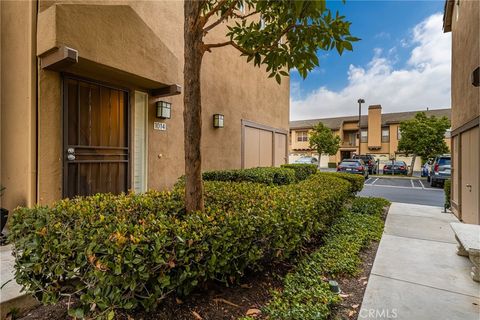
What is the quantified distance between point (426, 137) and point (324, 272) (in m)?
22.0

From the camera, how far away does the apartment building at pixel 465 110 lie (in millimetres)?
5043

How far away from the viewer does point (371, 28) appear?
33.5 ft

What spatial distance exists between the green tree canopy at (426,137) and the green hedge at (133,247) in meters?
22.2

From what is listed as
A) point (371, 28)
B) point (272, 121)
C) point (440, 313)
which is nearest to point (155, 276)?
point (440, 313)

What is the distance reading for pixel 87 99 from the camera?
4.53m

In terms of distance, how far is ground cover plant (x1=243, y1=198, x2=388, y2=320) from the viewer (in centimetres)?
238

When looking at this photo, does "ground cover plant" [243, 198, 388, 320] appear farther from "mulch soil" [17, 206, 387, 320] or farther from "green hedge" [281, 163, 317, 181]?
"green hedge" [281, 163, 317, 181]

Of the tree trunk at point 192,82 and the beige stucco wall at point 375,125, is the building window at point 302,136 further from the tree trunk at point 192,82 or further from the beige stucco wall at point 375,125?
the tree trunk at point 192,82

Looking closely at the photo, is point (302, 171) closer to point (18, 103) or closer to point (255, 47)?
point (255, 47)

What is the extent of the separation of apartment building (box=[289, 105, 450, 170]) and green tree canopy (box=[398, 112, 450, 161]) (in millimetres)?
6656

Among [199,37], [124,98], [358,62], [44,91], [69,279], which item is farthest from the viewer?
[358,62]

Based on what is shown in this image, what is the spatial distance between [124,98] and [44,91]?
148cm

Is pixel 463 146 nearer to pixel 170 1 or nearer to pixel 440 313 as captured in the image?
pixel 440 313

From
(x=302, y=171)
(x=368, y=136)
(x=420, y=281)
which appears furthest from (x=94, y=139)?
(x=368, y=136)
